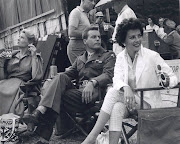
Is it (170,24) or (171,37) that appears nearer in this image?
(171,37)

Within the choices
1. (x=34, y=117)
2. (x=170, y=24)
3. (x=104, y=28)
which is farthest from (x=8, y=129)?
(x=170, y=24)

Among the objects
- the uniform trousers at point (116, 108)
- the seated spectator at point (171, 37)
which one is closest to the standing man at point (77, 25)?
the seated spectator at point (171, 37)

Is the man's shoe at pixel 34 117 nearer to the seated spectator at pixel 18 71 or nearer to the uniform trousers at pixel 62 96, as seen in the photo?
the uniform trousers at pixel 62 96

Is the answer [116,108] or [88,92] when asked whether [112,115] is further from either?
[88,92]

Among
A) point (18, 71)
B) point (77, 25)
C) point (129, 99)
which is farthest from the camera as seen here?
point (77, 25)

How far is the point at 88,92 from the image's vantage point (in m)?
4.78

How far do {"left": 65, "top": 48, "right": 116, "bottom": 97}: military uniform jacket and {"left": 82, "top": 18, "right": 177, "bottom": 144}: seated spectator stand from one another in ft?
2.27

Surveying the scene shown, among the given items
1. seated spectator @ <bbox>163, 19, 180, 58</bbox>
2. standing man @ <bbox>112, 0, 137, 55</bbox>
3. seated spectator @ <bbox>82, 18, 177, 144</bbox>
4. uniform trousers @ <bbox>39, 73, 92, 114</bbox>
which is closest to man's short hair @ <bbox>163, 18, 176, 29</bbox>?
seated spectator @ <bbox>163, 19, 180, 58</bbox>

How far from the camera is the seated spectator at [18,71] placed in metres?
5.82

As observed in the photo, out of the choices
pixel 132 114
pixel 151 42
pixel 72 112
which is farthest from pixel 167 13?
pixel 132 114

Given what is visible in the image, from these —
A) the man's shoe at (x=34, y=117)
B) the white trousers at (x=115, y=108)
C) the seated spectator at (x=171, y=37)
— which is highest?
the seated spectator at (x=171, y=37)

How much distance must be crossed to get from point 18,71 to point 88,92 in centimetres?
171

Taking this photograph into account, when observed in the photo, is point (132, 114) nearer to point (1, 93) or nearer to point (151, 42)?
point (1, 93)

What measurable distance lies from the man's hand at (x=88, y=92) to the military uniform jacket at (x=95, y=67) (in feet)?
0.59
